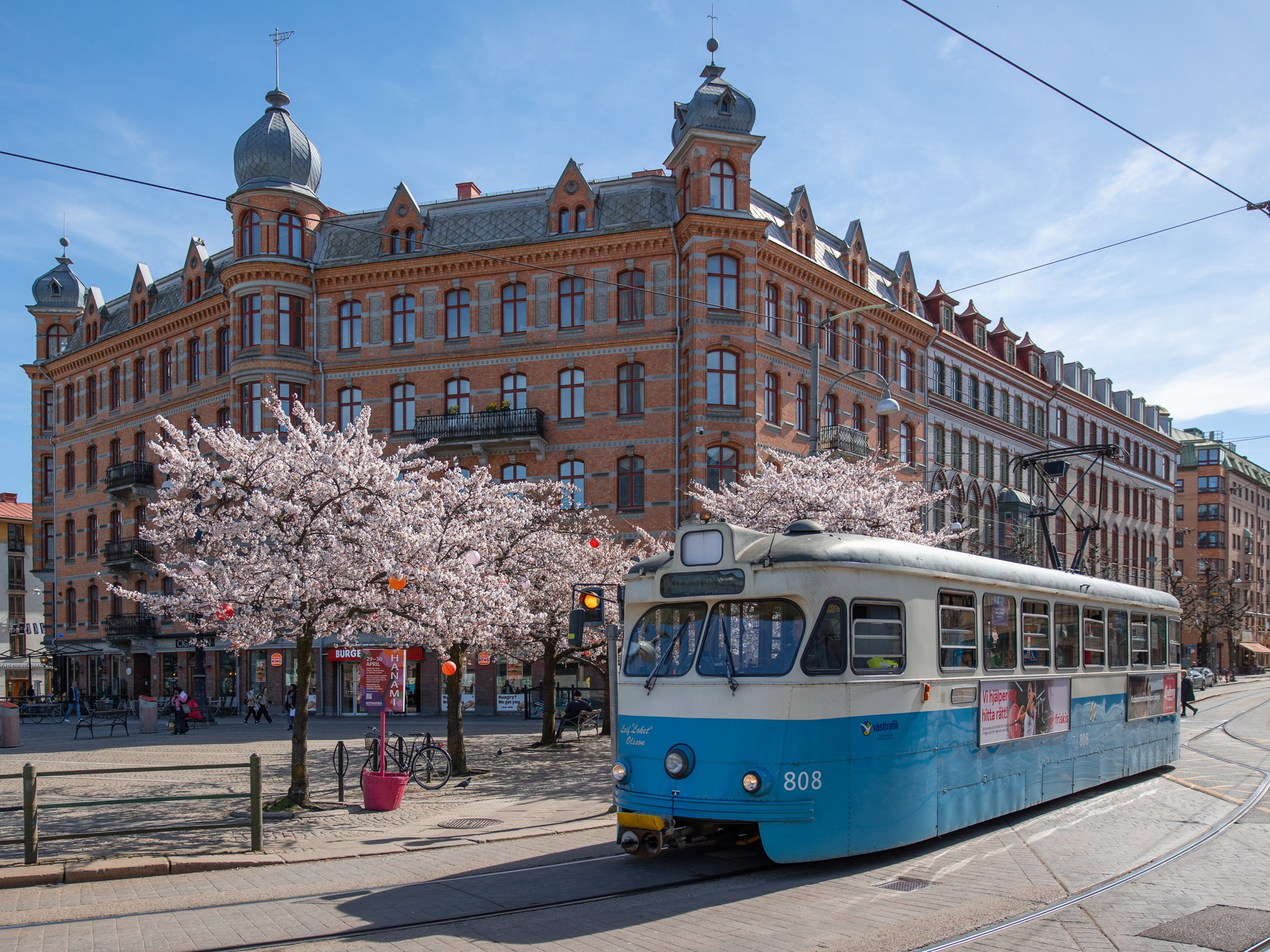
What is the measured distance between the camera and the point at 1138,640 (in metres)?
16.4

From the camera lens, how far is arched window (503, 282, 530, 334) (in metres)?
38.6

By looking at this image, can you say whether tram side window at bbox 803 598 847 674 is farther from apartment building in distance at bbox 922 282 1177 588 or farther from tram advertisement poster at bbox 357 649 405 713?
apartment building in distance at bbox 922 282 1177 588

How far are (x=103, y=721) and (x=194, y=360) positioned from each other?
14545 mm

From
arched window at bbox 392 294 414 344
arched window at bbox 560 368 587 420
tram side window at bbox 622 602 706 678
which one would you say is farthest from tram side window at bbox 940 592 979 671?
arched window at bbox 392 294 414 344

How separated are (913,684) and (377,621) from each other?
8385 mm

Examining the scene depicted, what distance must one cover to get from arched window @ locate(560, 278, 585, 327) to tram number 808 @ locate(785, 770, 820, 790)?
29618 millimetres

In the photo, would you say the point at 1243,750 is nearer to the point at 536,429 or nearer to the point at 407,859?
the point at 407,859

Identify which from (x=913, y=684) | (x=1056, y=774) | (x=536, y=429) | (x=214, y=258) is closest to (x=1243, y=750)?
(x=1056, y=774)

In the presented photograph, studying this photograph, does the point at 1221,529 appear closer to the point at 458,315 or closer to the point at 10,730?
the point at 458,315

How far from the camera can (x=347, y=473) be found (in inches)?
591

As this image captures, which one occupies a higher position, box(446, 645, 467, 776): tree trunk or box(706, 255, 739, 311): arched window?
box(706, 255, 739, 311): arched window

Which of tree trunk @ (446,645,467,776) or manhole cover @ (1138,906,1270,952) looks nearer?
manhole cover @ (1138,906,1270,952)

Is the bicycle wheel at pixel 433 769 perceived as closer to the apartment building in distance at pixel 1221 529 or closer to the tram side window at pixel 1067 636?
the tram side window at pixel 1067 636

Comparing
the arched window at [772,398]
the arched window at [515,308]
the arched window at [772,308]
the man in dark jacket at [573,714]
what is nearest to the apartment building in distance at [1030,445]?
the arched window at [772,398]
